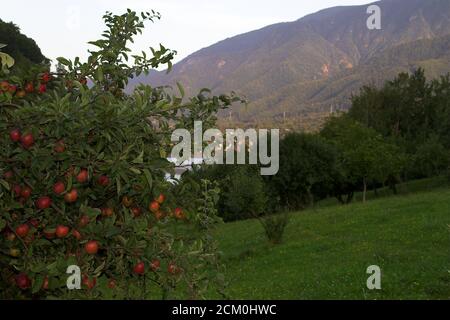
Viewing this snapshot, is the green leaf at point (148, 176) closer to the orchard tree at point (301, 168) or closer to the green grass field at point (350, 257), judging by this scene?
the green grass field at point (350, 257)

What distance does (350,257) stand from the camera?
52.4ft

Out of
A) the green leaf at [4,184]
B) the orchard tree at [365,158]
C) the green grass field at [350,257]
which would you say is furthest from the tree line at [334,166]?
the green leaf at [4,184]

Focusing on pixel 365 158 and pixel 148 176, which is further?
pixel 365 158

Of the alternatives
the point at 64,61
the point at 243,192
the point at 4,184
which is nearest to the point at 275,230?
the point at 64,61

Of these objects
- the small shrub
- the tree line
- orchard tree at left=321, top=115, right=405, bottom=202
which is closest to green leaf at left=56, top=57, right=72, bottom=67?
the small shrub

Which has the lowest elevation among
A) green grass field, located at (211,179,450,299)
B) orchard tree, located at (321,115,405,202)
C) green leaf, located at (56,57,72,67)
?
green grass field, located at (211,179,450,299)

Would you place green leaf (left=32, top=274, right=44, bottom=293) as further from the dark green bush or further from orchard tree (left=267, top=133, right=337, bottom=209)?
orchard tree (left=267, top=133, right=337, bottom=209)

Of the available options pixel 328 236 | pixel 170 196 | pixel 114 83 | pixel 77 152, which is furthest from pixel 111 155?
pixel 328 236

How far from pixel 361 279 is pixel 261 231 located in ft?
46.8

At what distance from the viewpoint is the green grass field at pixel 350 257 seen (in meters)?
12.0

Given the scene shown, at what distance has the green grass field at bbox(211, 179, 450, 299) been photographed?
1202 centimetres

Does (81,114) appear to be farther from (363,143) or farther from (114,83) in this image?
(363,143)

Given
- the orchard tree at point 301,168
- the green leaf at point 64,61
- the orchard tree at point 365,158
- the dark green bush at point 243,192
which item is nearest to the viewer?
the green leaf at point 64,61

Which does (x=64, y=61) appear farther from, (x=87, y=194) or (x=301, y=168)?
(x=301, y=168)
